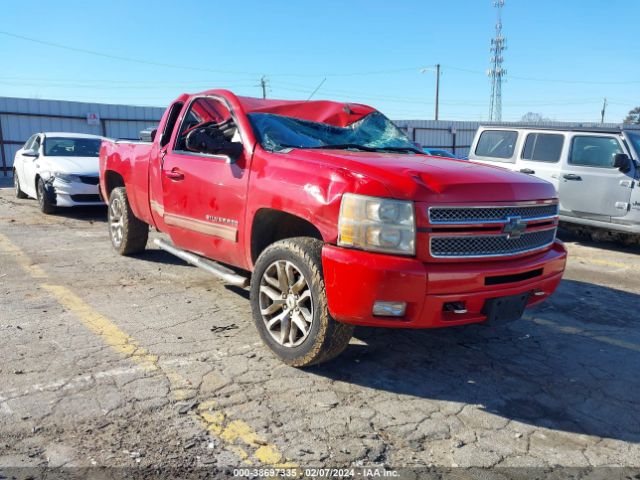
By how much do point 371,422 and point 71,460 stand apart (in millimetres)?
1543

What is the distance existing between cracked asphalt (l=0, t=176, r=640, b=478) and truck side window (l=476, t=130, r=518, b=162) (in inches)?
179

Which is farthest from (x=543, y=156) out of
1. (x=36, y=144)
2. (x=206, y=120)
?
(x=36, y=144)

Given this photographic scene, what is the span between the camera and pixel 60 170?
9.88 meters

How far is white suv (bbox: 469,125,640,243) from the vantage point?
790cm

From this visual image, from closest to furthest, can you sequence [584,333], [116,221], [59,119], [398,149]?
[584,333] → [398,149] → [116,221] → [59,119]

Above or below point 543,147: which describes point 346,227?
below

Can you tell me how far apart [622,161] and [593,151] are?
635mm

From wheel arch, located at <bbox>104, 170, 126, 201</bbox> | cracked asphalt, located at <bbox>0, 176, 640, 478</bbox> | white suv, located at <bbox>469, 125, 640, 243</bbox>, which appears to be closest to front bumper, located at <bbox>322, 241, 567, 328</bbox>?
cracked asphalt, located at <bbox>0, 176, 640, 478</bbox>

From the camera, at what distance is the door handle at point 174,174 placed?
483 centimetres

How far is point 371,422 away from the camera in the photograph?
3000 millimetres

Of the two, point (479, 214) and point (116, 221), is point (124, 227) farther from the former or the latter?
point (479, 214)

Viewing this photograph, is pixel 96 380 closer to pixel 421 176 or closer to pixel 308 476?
pixel 308 476

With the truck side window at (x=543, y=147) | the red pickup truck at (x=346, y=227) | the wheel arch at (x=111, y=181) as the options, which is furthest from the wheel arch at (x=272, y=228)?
the truck side window at (x=543, y=147)

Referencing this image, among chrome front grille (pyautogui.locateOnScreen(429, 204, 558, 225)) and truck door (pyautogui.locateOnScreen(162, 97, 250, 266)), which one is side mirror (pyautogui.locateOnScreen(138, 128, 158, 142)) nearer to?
truck door (pyautogui.locateOnScreen(162, 97, 250, 266))
